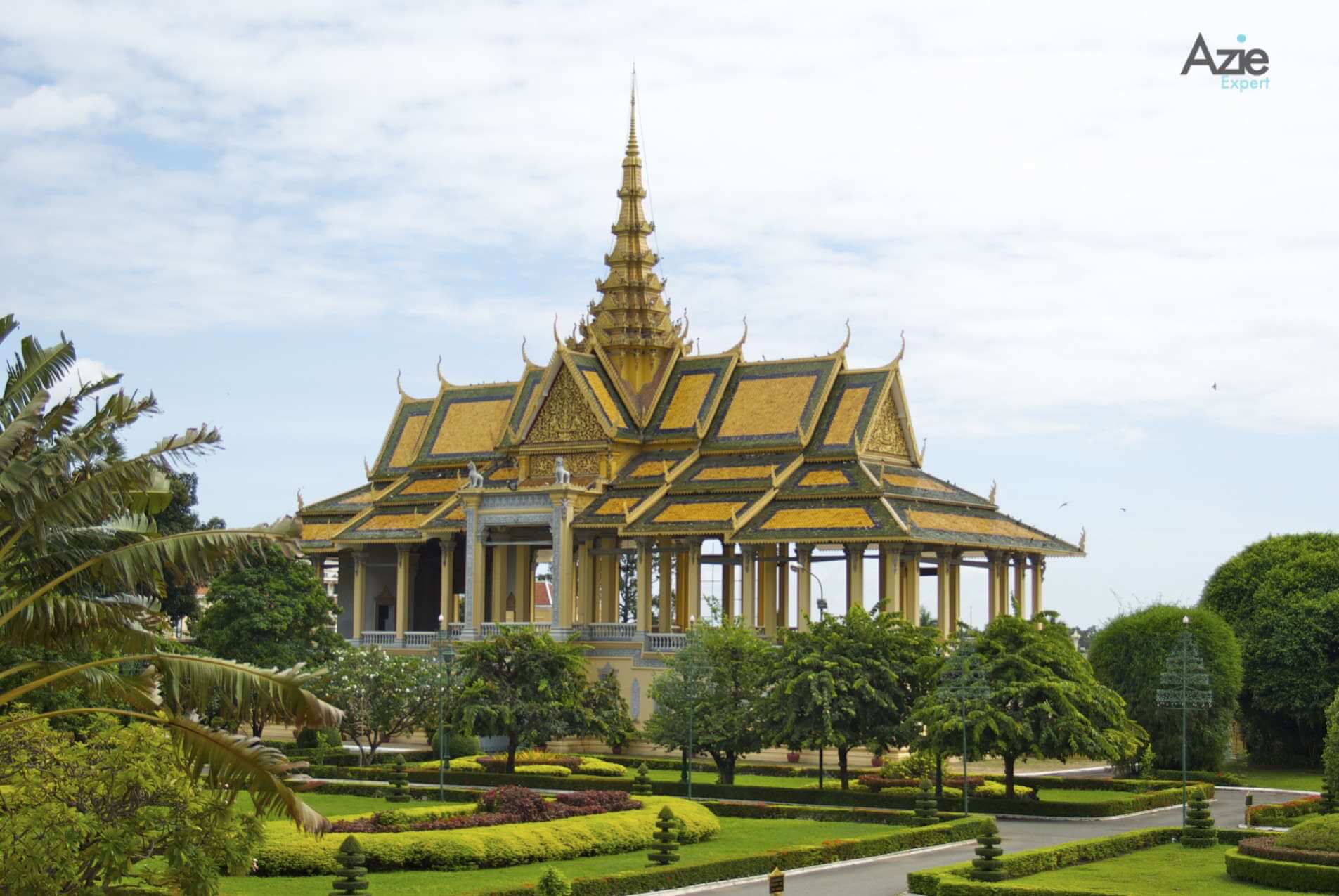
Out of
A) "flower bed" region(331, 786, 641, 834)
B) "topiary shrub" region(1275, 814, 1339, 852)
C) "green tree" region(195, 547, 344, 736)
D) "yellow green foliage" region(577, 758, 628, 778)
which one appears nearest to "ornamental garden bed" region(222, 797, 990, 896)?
"flower bed" region(331, 786, 641, 834)

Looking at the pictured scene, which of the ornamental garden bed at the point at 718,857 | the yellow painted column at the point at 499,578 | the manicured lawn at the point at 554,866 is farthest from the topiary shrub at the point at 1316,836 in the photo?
the yellow painted column at the point at 499,578

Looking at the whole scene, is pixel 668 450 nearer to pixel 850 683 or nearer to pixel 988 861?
pixel 850 683

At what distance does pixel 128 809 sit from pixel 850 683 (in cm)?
2143

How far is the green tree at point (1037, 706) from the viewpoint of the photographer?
117ft

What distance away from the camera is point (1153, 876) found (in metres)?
27.8

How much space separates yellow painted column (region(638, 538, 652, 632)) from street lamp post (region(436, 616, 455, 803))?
5.20 m

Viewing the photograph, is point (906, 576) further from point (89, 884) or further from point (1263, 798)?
point (89, 884)

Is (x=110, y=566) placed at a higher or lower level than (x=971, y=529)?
lower

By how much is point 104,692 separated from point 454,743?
91.3 ft

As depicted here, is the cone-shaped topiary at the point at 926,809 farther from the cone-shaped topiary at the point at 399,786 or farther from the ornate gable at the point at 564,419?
the ornate gable at the point at 564,419

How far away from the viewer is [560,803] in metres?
32.4

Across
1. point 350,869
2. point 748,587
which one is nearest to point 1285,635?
point 748,587

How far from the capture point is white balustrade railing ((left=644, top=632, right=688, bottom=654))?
49.9 meters

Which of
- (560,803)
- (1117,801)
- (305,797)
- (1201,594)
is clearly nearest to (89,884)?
(560,803)
